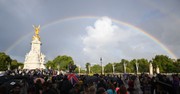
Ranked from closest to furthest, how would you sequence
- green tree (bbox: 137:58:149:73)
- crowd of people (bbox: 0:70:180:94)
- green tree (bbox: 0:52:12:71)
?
crowd of people (bbox: 0:70:180:94)
green tree (bbox: 0:52:12:71)
green tree (bbox: 137:58:149:73)

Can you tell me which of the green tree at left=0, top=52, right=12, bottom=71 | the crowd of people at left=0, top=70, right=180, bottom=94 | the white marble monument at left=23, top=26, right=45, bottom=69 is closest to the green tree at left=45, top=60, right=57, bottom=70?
the green tree at left=0, top=52, right=12, bottom=71

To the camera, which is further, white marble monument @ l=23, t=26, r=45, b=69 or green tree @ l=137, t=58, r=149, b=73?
green tree @ l=137, t=58, r=149, b=73

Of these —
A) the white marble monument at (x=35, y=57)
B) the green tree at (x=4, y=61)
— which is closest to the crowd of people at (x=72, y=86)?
the white marble monument at (x=35, y=57)

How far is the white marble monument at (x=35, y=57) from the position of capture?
86.1 meters

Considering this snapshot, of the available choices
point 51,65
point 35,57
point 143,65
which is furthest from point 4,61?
point 143,65

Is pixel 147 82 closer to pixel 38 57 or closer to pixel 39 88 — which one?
pixel 39 88

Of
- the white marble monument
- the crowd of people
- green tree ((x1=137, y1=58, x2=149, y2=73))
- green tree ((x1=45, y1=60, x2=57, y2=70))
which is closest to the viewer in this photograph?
the crowd of people

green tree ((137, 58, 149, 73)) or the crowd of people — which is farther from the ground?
green tree ((137, 58, 149, 73))

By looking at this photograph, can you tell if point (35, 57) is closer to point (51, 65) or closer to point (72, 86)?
point (72, 86)

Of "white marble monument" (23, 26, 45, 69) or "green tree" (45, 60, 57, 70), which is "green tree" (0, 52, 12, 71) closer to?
"white marble monument" (23, 26, 45, 69)

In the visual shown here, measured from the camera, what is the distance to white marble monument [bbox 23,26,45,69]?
86.1 m

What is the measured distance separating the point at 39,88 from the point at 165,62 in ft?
436

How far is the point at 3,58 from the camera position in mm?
118438

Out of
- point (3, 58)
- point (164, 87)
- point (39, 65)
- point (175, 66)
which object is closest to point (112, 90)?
point (164, 87)
